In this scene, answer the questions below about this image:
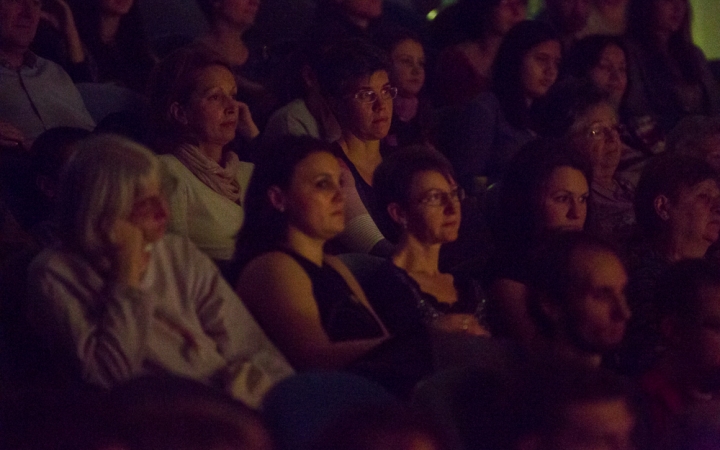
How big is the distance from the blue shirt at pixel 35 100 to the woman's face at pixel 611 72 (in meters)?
1.73

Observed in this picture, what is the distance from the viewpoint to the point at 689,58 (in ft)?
13.3

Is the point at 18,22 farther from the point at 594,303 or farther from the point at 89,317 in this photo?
the point at 594,303

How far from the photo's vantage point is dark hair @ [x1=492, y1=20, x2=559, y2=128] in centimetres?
331

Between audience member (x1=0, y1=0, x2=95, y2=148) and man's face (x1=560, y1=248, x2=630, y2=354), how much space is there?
120 cm

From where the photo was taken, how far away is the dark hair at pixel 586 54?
12.0ft

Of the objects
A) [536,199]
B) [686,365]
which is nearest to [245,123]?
[536,199]

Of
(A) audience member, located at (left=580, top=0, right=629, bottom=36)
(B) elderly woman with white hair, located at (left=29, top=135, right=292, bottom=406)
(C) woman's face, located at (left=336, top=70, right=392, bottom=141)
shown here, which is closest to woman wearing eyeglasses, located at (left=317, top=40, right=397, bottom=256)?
(C) woman's face, located at (left=336, top=70, right=392, bottom=141)

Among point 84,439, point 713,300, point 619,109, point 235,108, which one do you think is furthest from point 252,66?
point 84,439

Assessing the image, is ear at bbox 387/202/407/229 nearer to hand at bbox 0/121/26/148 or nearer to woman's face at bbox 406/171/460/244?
woman's face at bbox 406/171/460/244

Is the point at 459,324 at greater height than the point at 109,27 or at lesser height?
lesser

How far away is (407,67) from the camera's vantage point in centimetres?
325

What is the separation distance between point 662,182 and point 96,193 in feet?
5.21

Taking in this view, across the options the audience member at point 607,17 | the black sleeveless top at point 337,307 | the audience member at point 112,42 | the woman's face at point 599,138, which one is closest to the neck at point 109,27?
the audience member at point 112,42

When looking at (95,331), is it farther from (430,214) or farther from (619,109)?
(619,109)
